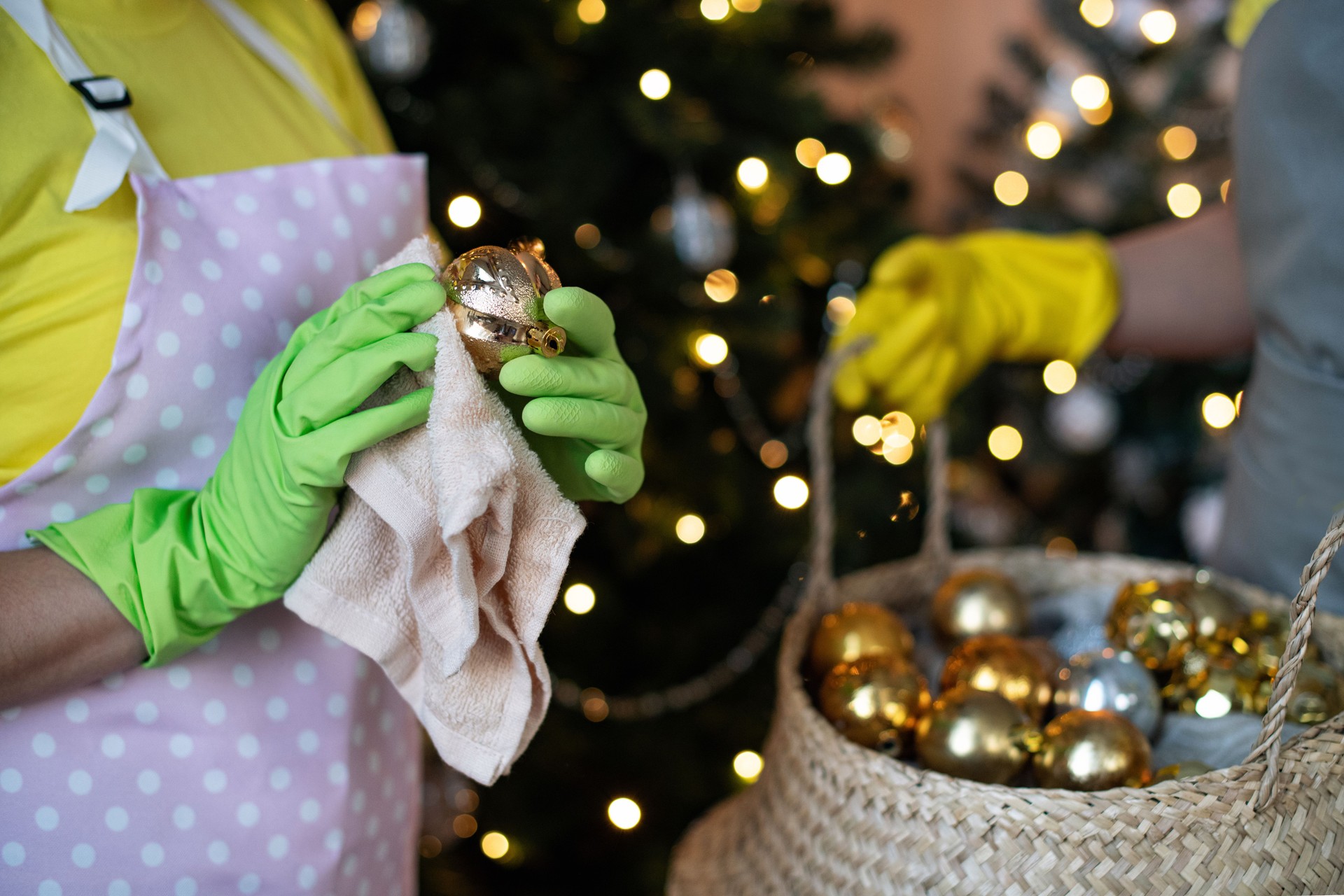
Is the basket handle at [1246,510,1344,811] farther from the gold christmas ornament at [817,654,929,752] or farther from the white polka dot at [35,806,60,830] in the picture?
the white polka dot at [35,806,60,830]

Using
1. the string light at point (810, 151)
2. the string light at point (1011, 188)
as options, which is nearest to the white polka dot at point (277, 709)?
the string light at point (810, 151)

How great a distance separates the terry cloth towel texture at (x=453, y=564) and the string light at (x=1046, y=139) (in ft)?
4.85

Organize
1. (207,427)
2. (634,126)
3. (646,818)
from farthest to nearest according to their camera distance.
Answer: (646,818)
(634,126)
(207,427)

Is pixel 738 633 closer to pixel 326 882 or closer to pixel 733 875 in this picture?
pixel 733 875

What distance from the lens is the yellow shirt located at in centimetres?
52

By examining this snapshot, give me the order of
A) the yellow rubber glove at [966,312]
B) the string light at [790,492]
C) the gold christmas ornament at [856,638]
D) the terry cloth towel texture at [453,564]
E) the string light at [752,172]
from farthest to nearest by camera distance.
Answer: the string light at [790,492]
the string light at [752,172]
the yellow rubber glove at [966,312]
the gold christmas ornament at [856,638]
the terry cloth towel texture at [453,564]

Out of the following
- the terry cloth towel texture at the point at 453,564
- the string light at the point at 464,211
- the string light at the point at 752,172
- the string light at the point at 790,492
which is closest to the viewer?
the terry cloth towel texture at the point at 453,564

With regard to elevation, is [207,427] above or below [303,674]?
above

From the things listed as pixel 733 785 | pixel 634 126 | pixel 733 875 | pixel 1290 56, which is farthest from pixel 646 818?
pixel 1290 56

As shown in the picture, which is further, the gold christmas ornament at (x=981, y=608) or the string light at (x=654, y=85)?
the string light at (x=654, y=85)

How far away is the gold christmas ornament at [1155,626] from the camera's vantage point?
68cm

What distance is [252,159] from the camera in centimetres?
62

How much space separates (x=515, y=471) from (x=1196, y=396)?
1567 mm

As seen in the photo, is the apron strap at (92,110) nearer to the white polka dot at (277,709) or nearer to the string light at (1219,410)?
the white polka dot at (277,709)
